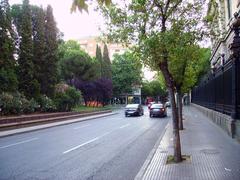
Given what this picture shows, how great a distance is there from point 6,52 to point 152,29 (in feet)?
68.9

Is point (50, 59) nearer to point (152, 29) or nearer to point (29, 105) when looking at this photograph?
point (29, 105)

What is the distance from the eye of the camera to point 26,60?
113 feet

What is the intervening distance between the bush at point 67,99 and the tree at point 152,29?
1077 inches

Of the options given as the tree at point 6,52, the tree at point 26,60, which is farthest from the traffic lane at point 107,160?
the tree at point 26,60

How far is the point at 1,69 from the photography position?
2948cm

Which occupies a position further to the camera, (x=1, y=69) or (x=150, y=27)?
(x=1, y=69)

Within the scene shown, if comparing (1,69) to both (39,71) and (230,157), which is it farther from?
(230,157)

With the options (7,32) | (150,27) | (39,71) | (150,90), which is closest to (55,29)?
(39,71)

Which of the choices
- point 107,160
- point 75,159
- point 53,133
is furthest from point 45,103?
point 107,160

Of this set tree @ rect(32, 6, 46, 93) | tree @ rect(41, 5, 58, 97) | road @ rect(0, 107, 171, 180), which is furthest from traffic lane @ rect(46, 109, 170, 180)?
tree @ rect(41, 5, 58, 97)

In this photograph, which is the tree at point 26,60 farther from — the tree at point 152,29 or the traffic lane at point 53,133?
the tree at point 152,29

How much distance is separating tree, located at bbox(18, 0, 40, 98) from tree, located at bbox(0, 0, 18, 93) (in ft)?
9.71

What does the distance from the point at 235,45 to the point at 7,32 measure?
2059 cm

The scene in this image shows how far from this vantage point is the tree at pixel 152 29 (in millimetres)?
10727
